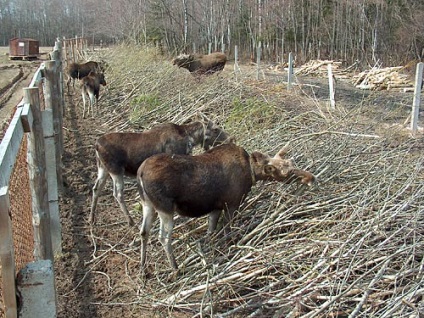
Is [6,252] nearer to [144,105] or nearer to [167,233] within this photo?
[167,233]

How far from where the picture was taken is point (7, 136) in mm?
3256

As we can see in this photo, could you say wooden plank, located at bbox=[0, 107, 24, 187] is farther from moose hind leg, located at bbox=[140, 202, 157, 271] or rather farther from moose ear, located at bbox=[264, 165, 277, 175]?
moose ear, located at bbox=[264, 165, 277, 175]

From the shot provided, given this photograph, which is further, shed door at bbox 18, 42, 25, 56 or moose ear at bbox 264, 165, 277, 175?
shed door at bbox 18, 42, 25, 56

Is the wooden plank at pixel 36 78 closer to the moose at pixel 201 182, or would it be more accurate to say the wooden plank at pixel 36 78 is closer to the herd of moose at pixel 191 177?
the herd of moose at pixel 191 177

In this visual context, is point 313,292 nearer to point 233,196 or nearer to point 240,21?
point 233,196

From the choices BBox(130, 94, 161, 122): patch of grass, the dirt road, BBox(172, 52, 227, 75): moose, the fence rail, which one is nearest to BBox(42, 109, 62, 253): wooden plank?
the fence rail

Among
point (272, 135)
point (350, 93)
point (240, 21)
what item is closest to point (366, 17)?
point (240, 21)

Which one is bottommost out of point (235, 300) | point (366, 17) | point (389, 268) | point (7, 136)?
point (235, 300)

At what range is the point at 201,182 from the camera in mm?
5250

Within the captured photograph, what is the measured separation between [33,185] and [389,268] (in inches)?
137

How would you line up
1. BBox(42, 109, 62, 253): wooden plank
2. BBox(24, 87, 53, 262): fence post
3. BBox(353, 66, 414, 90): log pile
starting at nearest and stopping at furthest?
BBox(24, 87, 53, 262): fence post → BBox(42, 109, 62, 253): wooden plank → BBox(353, 66, 414, 90): log pile

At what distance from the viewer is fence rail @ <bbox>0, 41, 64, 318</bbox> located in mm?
2533

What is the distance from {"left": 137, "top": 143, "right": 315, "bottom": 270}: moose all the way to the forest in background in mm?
24835

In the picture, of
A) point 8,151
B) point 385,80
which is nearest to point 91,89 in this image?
point 8,151
